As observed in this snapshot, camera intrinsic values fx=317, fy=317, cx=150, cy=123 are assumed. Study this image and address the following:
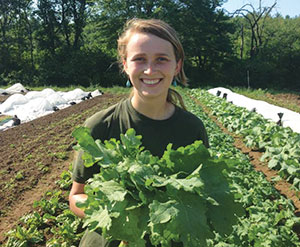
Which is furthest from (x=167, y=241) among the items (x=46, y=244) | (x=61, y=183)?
(x=61, y=183)

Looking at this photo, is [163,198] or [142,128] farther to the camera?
[142,128]

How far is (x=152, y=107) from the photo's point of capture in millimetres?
1998

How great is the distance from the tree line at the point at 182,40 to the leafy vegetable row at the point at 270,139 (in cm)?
1968

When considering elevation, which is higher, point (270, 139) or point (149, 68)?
point (149, 68)

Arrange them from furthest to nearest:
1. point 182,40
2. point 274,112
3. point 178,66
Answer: point 182,40 → point 274,112 → point 178,66

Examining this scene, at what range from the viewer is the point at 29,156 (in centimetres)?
720

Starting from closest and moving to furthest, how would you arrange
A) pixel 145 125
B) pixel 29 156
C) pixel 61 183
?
1. pixel 145 125
2. pixel 61 183
3. pixel 29 156

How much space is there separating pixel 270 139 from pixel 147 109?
6.25 meters

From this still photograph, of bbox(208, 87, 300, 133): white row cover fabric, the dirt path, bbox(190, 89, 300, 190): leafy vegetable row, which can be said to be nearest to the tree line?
bbox(208, 87, 300, 133): white row cover fabric

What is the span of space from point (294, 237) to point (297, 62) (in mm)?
32887

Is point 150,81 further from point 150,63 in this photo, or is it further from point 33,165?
point 33,165

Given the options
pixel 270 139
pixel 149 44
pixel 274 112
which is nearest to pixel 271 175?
pixel 270 139

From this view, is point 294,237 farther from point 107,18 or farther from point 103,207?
point 107,18

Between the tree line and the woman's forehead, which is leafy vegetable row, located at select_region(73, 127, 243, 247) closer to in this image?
the woman's forehead
